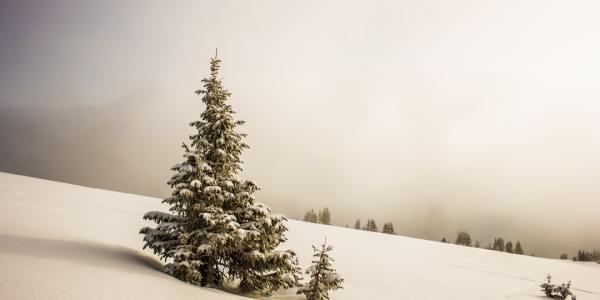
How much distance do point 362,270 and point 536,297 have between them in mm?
12586

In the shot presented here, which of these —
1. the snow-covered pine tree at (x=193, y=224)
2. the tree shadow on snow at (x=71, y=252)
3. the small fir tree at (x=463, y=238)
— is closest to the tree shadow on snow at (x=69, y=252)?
the tree shadow on snow at (x=71, y=252)

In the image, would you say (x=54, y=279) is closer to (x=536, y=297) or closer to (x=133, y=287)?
(x=133, y=287)

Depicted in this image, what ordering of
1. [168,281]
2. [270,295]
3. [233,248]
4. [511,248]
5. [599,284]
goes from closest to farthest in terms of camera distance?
[168,281] < [233,248] < [270,295] < [599,284] < [511,248]

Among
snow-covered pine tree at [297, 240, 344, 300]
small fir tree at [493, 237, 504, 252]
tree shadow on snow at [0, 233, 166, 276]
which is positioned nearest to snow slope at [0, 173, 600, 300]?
tree shadow on snow at [0, 233, 166, 276]

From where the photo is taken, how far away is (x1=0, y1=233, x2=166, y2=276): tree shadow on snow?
914 centimetres

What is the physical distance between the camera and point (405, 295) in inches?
787

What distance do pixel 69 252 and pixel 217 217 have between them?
4508 mm

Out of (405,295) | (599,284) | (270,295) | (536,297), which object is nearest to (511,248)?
(599,284)

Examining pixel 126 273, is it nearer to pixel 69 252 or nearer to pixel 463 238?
pixel 69 252

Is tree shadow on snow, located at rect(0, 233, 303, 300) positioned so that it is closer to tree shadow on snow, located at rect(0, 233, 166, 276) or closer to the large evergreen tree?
tree shadow on snow, located at rect(0, 233, 166, 276)

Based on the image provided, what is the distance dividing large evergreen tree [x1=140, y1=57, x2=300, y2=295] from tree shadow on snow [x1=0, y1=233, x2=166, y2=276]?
190 centimetres

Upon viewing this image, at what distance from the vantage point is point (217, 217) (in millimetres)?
12688

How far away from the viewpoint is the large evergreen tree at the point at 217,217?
1252 centimetres

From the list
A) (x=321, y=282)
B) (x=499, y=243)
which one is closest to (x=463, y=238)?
(x=499, y=243)
